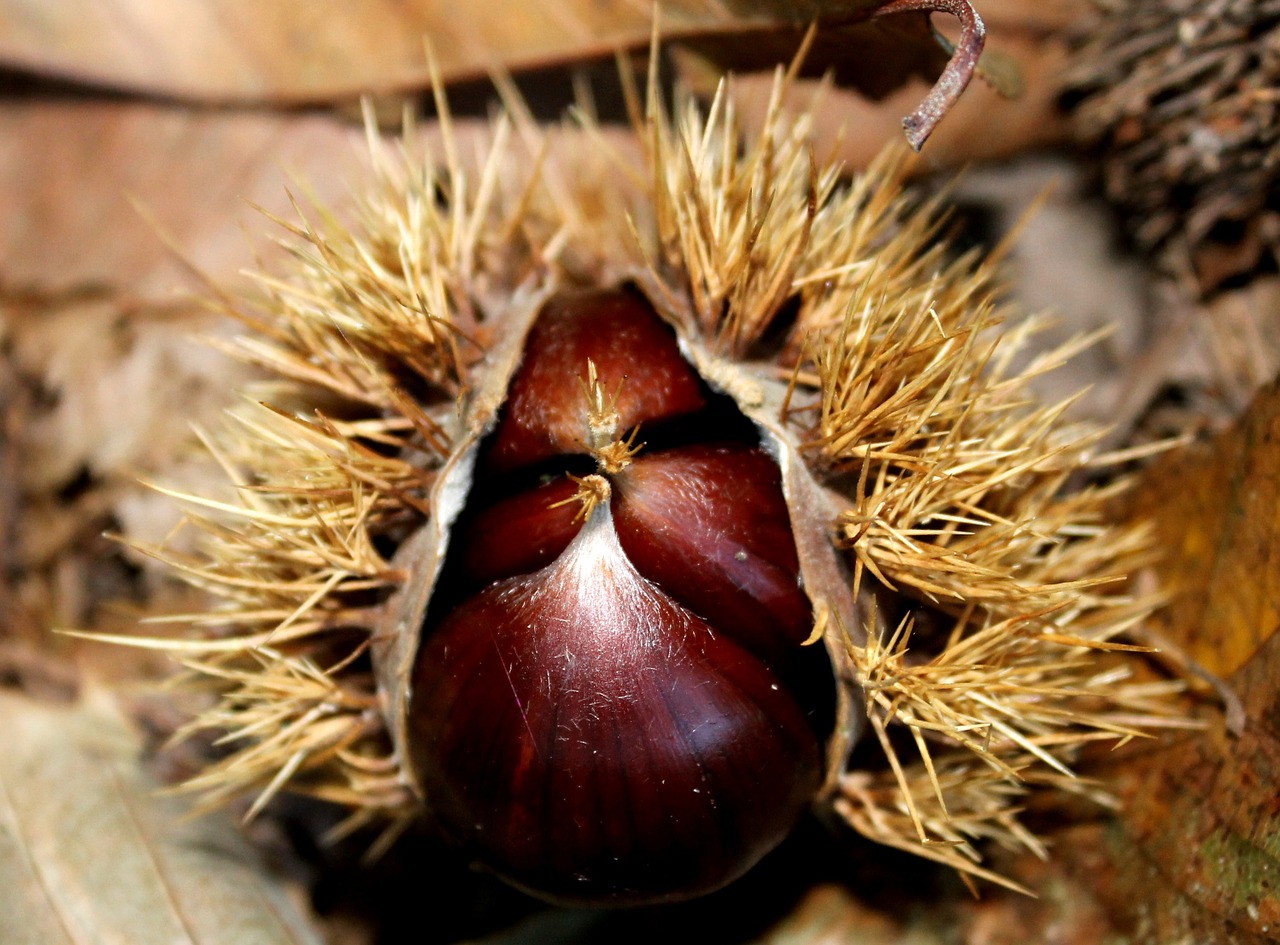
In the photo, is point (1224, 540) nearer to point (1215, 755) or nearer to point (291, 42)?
point (1215, 755)

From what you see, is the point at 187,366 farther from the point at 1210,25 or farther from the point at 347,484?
the point at 1210,25

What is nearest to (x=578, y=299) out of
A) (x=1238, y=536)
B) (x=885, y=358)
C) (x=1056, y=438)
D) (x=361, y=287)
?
(x=361, y=287)

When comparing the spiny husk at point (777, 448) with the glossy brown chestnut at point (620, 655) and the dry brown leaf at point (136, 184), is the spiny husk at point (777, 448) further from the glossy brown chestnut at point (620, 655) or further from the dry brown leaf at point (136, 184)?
the dry brown leaf at point (136, 184)

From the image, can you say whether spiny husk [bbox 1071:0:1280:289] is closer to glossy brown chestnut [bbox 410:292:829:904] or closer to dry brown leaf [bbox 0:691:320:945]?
glossy brown chestnut [bbox 410:292:829:904]

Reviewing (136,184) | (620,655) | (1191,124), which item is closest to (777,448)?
(620,655)

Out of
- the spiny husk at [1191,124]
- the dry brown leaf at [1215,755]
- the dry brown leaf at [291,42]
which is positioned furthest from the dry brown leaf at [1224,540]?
the dry brown leaf at [291,42]

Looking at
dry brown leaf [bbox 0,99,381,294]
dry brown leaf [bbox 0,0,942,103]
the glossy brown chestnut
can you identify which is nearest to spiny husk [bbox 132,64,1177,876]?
the glossy brown chestnut
